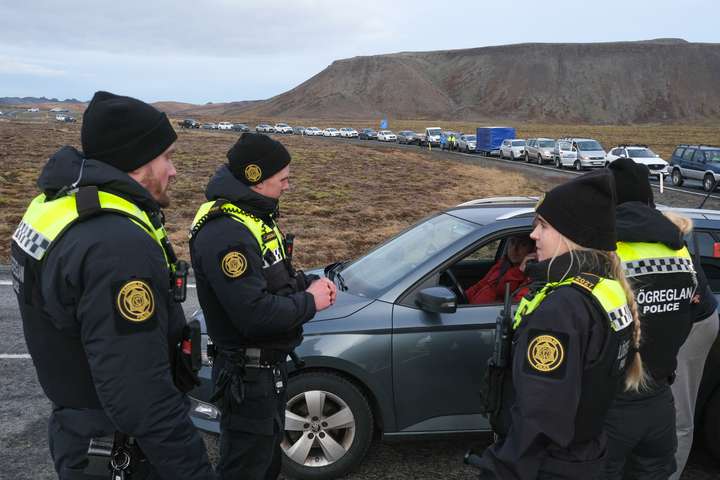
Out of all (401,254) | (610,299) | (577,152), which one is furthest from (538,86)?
(610,299)

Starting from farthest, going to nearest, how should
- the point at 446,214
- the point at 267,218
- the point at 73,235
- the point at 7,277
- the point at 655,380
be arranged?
the point at 7,277
the point at 446,214
the point at 267,218
the point at 655,380
the point at 73,235

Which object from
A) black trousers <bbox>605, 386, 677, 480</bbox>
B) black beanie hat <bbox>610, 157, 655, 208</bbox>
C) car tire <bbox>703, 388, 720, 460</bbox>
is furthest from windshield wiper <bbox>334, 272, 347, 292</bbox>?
car tire <bbox>703, 388, 720, 460</bbox>

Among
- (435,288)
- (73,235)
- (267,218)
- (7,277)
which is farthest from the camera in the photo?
(7,277)

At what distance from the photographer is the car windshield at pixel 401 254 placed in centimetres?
410

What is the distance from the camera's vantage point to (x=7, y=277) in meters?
8.93

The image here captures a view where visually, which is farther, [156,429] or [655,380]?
[655,380]

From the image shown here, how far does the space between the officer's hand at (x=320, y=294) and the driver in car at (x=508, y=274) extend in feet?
4.80

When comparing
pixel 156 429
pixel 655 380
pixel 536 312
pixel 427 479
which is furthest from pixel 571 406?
pixel 427 479

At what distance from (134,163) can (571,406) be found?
1633 millimetres

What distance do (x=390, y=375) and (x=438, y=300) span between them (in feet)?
1.78

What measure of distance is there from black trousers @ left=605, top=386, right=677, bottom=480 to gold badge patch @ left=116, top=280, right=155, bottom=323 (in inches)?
75.6

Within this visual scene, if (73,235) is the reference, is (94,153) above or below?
above

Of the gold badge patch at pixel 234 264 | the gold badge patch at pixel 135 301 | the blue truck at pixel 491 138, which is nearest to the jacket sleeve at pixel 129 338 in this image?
the gold badge patch at pixel 135 301

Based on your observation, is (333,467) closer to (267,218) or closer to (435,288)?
(435,288)
